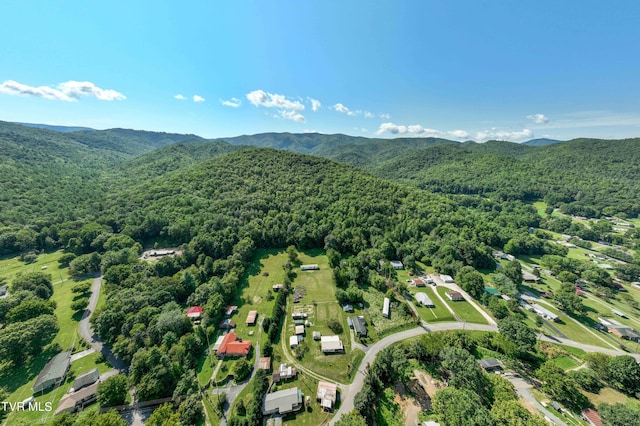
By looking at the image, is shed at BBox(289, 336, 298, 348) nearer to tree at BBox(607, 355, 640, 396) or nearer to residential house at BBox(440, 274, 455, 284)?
residential house at BBox(440, 274, 455, 284)

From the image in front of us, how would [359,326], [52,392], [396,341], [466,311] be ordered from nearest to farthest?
1. [52,392]
2. [396,341]
3. [359,326]
4. [466,311]

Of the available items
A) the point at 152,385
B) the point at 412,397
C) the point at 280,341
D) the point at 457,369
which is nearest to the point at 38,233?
the point at 152,385

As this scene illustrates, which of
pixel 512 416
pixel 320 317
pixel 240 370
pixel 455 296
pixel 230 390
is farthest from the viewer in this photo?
pixel 455 296

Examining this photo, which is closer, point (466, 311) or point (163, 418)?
point (163, 418)

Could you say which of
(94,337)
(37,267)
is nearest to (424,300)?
(94,337)

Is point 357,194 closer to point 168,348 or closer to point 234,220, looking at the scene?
point 234,220

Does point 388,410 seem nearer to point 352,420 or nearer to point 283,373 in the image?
point 352,420
